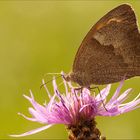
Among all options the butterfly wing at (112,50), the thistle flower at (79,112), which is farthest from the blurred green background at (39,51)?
the thistle flower at (79,112)

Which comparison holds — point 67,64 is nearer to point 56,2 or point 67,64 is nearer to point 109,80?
point 56,2

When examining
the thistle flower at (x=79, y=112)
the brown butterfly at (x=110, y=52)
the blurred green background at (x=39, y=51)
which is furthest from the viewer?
the blurred green background at (x=39, y=51)

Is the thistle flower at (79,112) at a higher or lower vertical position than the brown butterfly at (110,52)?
lower

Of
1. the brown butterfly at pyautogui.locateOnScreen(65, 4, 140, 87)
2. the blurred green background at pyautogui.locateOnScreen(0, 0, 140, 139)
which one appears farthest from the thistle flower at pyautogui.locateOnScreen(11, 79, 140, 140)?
the blurred green background at pyautogui.locateOnScreen(0, 0, 140, 139)

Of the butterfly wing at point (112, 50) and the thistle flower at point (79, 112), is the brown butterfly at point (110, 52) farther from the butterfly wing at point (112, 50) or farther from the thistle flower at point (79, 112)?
the thistle flower at point (79, 112)

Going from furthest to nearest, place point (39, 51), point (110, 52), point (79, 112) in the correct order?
point (39, 51) < point (110, 52) < point (79, 112)

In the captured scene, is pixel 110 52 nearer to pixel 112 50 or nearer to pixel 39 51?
pixel 112 50

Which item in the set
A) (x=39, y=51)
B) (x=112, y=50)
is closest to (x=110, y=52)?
(x=112, y=50)

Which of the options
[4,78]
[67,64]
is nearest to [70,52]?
[67,64]
